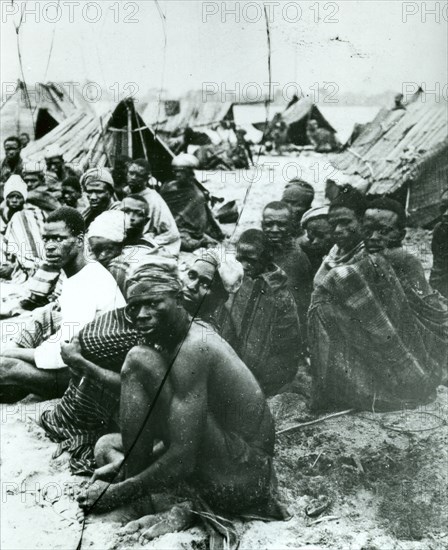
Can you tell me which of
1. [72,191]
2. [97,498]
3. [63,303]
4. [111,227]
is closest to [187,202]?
[111,227]

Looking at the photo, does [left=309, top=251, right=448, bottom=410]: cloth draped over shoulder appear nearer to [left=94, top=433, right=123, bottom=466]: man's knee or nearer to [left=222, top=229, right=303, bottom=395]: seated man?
[left=222, top=229, right=303, bottom=395]: seated man

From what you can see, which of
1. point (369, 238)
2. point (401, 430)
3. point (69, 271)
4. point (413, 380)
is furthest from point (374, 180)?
point (69, 271)

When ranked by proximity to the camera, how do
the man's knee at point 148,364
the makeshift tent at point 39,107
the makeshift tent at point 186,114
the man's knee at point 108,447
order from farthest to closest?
1. the makeshift tent at point 39,107
2. the makeshift tent at point 186,114
3. the man's knee at point 108,447
4. the man's knee at point 148,364

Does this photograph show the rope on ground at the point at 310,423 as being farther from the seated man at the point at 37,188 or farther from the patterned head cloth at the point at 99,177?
the seated man at the point at 37,188

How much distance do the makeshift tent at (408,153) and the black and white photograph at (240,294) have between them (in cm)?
2

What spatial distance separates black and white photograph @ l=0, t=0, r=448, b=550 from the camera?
408cm

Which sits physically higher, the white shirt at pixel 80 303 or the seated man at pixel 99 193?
the seated man at pixel 99 193

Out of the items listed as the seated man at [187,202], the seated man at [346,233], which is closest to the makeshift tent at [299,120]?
the seated man at [346,233]

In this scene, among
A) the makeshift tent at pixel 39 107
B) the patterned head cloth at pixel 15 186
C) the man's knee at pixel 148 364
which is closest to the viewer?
the man's knee at pixel 148 364

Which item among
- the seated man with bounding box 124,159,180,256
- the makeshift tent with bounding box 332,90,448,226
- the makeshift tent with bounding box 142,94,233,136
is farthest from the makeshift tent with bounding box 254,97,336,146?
the seated man with bounding box 124,159,180,256

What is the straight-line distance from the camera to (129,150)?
4.40 m

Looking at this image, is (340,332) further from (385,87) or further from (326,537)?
(385,87)

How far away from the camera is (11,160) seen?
15.3 ft

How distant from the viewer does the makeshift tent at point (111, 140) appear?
14.3 feet
